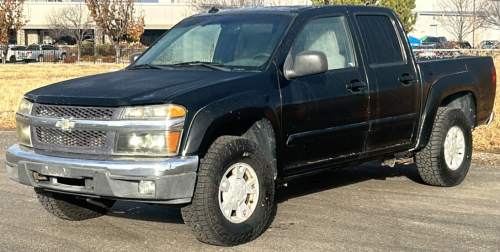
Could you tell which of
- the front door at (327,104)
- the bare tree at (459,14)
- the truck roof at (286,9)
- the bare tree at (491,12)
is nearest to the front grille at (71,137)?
the front door at (327,104)

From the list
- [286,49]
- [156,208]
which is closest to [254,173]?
[286,49]

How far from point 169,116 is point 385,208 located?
8.45 feet

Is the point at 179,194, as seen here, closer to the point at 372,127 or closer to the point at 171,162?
the point at 171,162

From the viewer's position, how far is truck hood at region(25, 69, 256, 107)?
530 centimetres

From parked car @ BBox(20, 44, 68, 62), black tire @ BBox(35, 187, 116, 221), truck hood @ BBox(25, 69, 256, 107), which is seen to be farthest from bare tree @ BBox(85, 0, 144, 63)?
truck hood @ BBox(25, 69, 256, 107)

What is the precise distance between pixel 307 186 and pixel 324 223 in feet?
5.70

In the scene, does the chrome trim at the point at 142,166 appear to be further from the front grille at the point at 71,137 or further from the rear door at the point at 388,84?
the rear door at the point at 388,84

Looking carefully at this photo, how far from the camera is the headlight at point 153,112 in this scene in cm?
518

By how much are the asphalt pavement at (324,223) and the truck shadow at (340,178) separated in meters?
0.02

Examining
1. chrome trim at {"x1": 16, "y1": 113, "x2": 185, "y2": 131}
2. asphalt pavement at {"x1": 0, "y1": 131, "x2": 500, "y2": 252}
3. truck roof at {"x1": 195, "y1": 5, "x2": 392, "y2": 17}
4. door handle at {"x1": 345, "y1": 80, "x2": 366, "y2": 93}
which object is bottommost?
asphalt pavement at {"x1": 0, "y1": 131, "x2": 500, "y2": 252}

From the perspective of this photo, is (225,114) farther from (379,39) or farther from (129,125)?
(379,39)

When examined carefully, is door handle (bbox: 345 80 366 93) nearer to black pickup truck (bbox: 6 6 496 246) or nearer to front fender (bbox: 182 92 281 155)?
black pickup truck (bbox: 6 6 496 246)

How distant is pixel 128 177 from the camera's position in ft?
16.8

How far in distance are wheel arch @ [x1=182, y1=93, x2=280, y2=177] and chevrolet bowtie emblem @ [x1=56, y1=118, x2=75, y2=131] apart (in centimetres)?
86
